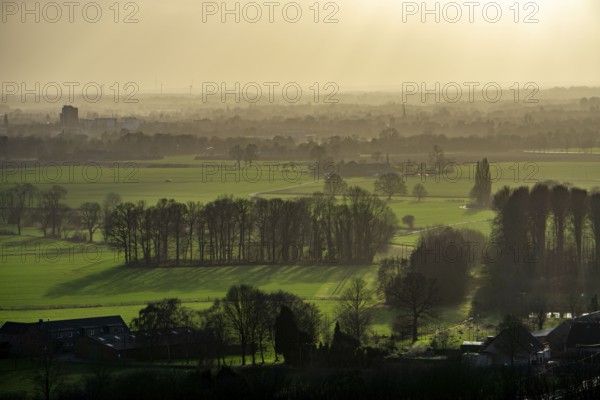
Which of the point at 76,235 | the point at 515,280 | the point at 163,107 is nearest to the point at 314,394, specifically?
the point at 515,280

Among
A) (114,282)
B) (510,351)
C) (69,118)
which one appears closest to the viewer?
(510,351)

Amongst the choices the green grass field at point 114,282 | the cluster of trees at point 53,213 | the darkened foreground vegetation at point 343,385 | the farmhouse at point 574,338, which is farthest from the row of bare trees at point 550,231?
the cluster of trees at point 53,213

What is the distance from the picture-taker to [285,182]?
48.3m

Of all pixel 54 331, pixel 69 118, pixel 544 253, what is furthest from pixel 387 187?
pixel 69 118

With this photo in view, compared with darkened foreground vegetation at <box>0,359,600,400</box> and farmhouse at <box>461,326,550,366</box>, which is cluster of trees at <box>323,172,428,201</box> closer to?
farmhouse at <box>461,326,550,366</box>

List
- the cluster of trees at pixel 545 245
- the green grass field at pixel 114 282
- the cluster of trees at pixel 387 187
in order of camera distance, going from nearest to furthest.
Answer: the green grass field at pixel 114 282 → the cluster of trees at pixel 545 245 → the cluster of trees at pixel 387 187

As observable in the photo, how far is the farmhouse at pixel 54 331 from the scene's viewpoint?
72.6 feet

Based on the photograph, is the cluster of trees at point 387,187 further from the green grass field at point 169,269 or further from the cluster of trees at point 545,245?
the cluster of trees at point 545,245

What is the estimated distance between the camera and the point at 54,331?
75.5 ft

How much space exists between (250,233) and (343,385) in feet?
44.9

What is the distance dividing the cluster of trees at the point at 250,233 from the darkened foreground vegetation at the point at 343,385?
37.8 ft

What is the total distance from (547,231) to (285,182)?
18893mm

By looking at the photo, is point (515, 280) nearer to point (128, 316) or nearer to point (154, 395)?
point (128, 316)

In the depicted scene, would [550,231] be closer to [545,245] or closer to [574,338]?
[545,245]
